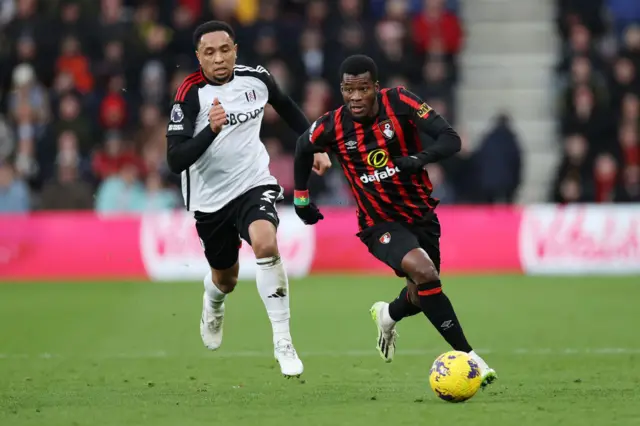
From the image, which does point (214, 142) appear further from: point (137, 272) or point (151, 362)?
point (137, 272)

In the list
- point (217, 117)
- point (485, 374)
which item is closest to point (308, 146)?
point (217, 117)

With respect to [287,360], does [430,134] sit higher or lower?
higher

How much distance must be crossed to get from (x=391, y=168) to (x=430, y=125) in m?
0.40

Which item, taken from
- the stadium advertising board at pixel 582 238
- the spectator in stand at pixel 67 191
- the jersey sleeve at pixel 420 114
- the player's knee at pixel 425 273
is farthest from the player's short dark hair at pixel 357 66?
the spectator in stand at pixel 67 191

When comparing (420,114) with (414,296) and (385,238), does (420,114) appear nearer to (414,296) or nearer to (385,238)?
(385,238)

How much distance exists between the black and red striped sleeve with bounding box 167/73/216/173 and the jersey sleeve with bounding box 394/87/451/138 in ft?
4.12

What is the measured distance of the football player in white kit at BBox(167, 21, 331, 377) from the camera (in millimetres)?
8250

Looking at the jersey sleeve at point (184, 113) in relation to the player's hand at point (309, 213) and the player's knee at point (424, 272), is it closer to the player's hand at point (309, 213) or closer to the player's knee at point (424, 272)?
the player's hand at point (309, 213)

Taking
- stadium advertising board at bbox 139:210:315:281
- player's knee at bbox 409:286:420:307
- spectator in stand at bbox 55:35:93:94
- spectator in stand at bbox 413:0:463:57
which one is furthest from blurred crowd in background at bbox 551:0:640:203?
player's knee at bbox 409:286:420:307

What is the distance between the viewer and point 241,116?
8695mm

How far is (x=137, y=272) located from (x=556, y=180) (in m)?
5.99

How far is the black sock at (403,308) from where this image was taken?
880 cm

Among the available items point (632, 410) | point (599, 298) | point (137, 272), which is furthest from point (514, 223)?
point (632, 410)

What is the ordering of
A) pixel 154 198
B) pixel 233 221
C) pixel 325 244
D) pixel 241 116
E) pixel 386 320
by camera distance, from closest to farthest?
pixel 241 116 < pixel 233 221 < pixel 386 320 < pixel 325 244 < pixel 154 198
